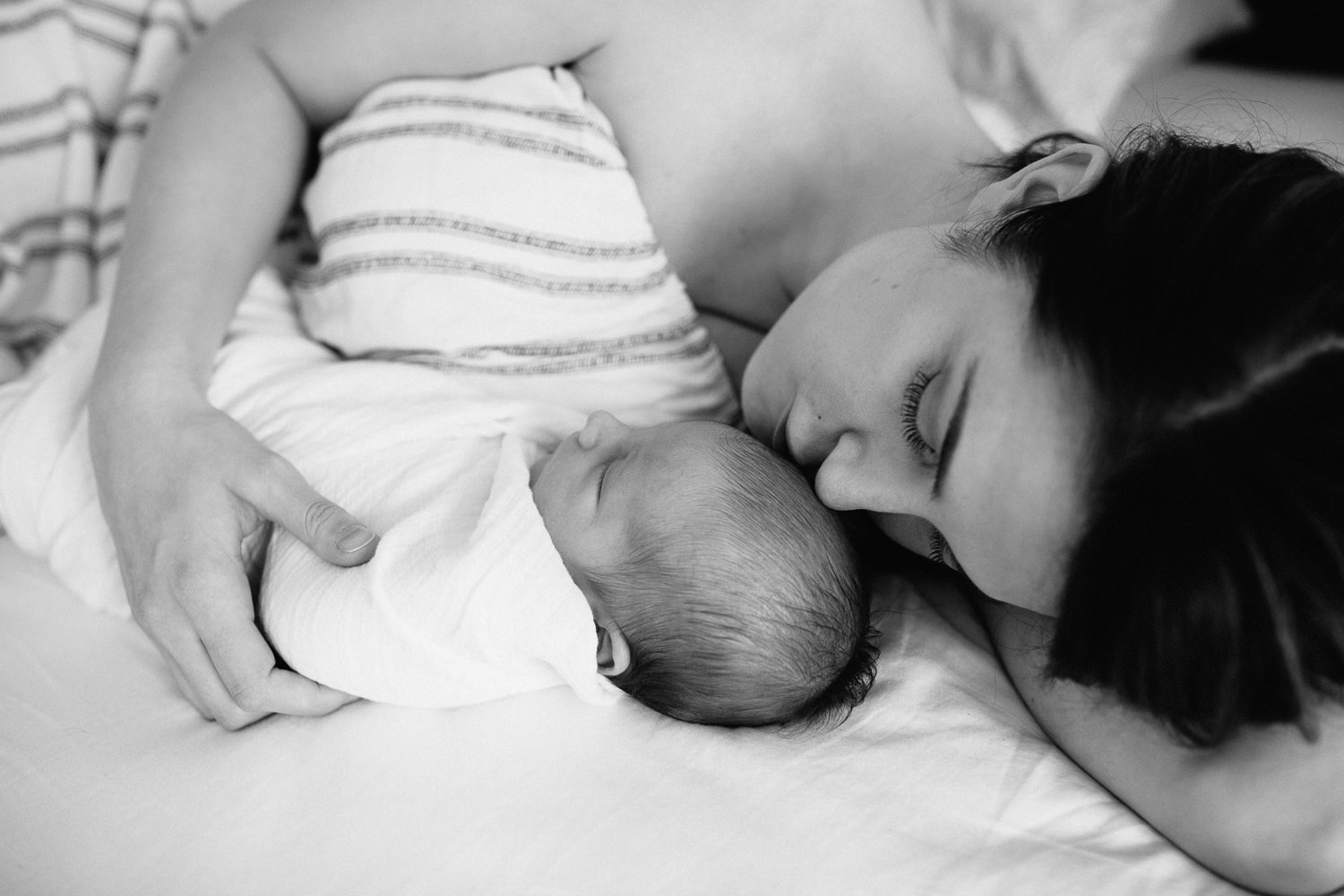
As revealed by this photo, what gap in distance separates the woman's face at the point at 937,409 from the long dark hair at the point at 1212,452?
0.03m

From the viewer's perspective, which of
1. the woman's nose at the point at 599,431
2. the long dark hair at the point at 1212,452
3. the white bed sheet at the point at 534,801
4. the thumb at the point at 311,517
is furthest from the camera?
the woman's nose at the point at 599,431

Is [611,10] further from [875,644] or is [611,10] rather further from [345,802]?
[345,802]

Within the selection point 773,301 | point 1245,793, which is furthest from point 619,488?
point 1245,793

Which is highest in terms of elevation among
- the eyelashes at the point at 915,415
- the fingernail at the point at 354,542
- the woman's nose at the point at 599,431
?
the eyelashes at the point at 915,415

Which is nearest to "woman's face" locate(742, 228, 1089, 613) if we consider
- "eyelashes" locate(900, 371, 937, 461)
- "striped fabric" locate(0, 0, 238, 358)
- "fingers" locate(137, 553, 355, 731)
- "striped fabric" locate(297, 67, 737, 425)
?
"eyelashes" locate(900, 371, 937, 461)

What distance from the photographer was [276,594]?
90 cm

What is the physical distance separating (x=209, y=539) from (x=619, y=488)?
393 mm

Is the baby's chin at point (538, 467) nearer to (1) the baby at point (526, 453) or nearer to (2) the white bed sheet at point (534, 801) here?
(1) the baby at point (526, 453)

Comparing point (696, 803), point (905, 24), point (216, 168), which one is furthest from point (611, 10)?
point (696, 803)

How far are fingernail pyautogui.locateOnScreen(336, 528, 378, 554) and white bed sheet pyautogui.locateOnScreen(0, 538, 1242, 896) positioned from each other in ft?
0.54

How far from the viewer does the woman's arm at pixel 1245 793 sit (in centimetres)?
77

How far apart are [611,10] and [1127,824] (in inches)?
40.7

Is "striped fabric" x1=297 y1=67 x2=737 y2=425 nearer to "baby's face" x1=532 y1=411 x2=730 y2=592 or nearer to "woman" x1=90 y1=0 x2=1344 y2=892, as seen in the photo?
"woman" x1=90 y1=0 x2=1344 y2=892

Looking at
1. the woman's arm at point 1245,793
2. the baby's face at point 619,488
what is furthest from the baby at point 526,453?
the woman's arm at point 1245,793
